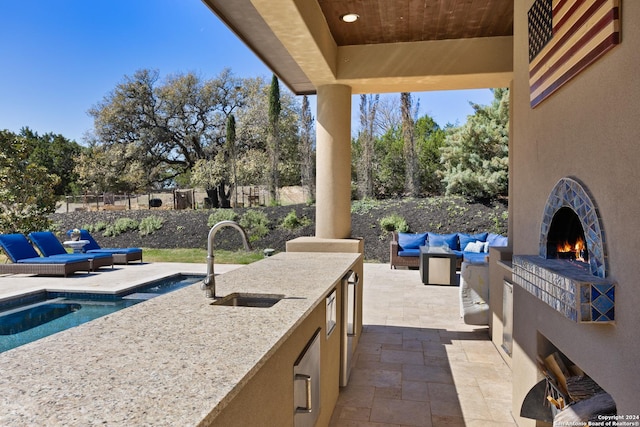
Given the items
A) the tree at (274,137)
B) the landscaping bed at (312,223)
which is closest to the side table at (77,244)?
the landscaping bed at (312,223)

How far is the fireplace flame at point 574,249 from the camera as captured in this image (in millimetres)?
2161

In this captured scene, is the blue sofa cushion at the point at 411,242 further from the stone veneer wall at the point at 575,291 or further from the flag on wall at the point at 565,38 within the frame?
the stone veneer wall at the point at 575,291

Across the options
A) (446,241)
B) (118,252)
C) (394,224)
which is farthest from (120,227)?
(446,241)

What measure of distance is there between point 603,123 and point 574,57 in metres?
0.45

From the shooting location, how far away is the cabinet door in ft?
6.16

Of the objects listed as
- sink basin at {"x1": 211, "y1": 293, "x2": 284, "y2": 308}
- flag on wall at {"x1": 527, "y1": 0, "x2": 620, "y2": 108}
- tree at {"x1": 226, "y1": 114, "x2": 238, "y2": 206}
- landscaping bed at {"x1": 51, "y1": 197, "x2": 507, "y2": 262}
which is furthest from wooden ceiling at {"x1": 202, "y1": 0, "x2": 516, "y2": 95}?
tree at {"x1": 226, "y1": 114, "x2": 238, "y2": 206}

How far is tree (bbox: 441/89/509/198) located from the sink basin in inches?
515

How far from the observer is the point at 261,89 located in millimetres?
19688

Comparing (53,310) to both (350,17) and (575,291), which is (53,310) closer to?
(350,17)

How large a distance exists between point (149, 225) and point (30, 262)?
6.54 m

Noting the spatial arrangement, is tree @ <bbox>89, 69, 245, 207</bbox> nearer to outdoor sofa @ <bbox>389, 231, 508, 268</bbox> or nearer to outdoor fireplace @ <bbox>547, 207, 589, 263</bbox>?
outdoor sofa @ <bbox>389, 231, 508, 268</bbox>

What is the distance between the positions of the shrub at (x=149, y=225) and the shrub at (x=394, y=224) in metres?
8.50

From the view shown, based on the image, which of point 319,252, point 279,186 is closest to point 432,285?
point 319,252

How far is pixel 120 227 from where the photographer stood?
1554 centimetres
